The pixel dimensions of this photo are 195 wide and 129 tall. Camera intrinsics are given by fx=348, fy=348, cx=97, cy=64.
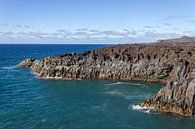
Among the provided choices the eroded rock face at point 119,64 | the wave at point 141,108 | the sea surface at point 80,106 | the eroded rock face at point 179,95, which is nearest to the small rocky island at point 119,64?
the eroded rock face at point 119,64

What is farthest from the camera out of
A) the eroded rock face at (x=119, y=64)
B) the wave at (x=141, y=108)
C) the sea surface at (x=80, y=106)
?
the eroded rock face at (x=119, y=64)

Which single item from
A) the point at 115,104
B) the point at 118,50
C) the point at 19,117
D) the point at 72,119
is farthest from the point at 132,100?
the point at 118,50

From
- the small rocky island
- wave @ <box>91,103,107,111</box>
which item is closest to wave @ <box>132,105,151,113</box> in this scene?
wave @ <box>91,103,107,111</box>

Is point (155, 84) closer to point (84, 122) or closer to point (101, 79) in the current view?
point (101, 79)

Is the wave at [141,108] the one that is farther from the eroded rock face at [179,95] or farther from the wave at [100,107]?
the wave at [100,107]

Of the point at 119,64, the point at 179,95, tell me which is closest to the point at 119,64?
the point at 119,64

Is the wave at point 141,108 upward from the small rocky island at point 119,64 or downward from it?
downward

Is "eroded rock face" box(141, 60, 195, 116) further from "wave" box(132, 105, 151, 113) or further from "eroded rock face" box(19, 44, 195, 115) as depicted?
"eroded rock face" box(19, 44, 195, 115)

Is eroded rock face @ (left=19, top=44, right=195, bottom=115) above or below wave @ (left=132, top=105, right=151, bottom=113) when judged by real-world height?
above

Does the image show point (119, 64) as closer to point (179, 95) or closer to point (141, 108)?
point (141, 108)
